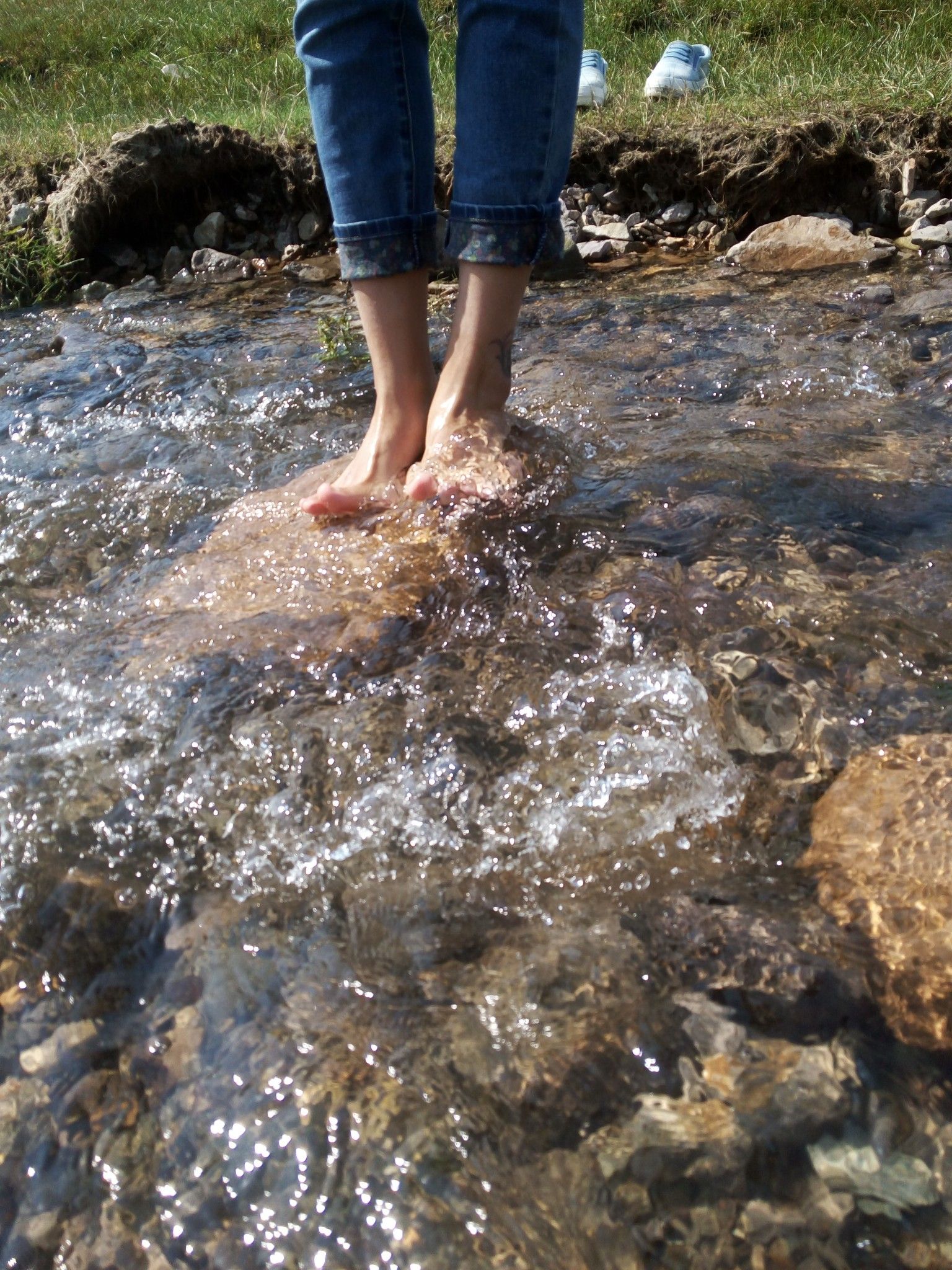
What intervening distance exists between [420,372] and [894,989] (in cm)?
149

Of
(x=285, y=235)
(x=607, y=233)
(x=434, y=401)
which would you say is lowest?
(x=607, y=233)

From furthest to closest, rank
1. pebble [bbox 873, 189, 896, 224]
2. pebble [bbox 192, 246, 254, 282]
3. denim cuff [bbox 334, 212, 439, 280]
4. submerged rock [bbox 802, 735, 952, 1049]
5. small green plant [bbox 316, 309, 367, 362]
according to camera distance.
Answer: pebble [bbox 192, 246, 254, 282]
pebble [bbox 873, 189, 896, 224]
small green plant [bbox 316, 309, 367, 362]
denim cuff [bbox 334, 212, 439, 280]
submerged rock [bbox 802, 735, 952, 1049]

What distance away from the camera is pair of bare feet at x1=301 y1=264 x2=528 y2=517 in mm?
2010

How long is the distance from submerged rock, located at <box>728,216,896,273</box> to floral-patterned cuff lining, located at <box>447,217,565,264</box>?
2.41 m

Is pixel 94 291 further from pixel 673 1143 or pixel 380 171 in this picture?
pixel 673 1143

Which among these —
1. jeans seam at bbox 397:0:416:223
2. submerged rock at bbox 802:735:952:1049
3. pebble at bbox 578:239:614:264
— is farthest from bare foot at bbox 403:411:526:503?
pebble at bbox 578:239:614:264

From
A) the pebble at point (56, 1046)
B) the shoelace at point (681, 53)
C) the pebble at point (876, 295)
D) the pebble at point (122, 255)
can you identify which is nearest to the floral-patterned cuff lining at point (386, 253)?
the pebble at point (56, 1046)

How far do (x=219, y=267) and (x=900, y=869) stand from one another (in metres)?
4.50

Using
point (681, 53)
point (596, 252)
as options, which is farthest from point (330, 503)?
point (681, 53)

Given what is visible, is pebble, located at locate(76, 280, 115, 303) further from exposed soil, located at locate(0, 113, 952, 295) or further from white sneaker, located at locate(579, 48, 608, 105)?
white sneaker, located at locate(579, 48, 608, 105)

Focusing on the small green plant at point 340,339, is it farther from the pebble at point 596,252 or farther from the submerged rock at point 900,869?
the submerged rock at point 900,869

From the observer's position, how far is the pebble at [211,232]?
5.04 m

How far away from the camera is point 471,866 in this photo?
1304 mm

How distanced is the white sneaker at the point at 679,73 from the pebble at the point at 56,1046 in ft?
17.5
